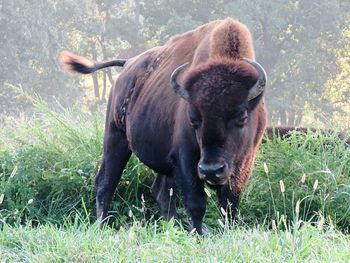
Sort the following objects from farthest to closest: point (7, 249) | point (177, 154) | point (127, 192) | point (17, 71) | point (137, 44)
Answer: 1. point (137, 44)
2. point (17, 71)
3. point (127, 192)
4. point (177, 154)
5. point (7, 249)

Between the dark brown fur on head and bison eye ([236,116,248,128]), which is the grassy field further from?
the dark brown fur on head

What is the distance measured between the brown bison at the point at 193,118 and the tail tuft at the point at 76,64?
0.83m

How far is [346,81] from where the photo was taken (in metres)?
31.0

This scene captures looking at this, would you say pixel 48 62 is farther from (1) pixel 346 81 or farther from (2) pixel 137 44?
(1) pixel 346 81

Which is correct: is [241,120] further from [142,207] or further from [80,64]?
[80,64]

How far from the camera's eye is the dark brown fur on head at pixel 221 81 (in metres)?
5.73

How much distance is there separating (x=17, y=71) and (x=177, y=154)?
24.4 m

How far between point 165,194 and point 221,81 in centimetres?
217

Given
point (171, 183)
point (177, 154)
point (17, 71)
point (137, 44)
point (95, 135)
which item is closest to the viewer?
point (177, 154)

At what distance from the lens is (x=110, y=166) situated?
307 inches

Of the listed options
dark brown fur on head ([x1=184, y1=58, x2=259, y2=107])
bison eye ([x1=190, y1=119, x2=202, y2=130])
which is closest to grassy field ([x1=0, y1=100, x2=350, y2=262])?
bison eye ([x1=190, y1=119, x2=202, y2=130])

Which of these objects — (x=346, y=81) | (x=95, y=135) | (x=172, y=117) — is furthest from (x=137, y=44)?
(x=172, y=117)

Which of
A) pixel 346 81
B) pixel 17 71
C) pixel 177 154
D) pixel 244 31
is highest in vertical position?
pixel 244 31

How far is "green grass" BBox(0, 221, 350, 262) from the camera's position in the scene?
4.16 meters
